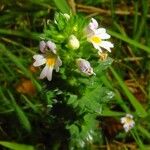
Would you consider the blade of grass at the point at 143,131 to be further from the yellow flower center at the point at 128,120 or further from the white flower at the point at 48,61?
the white flower at the point at 48,61

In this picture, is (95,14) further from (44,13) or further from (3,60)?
(3,60)

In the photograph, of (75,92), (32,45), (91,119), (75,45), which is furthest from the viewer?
(32,45)

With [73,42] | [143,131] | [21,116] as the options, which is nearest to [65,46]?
[73,42]

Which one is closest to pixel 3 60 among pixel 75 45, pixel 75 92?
pixel 75 92

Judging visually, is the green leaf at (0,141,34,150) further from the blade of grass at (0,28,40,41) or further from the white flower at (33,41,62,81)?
the blade of grass at (0,28,40,41)

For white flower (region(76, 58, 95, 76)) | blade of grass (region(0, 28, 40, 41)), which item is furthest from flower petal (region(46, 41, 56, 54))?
blade of grass (region(0, 28, 40, 41))
